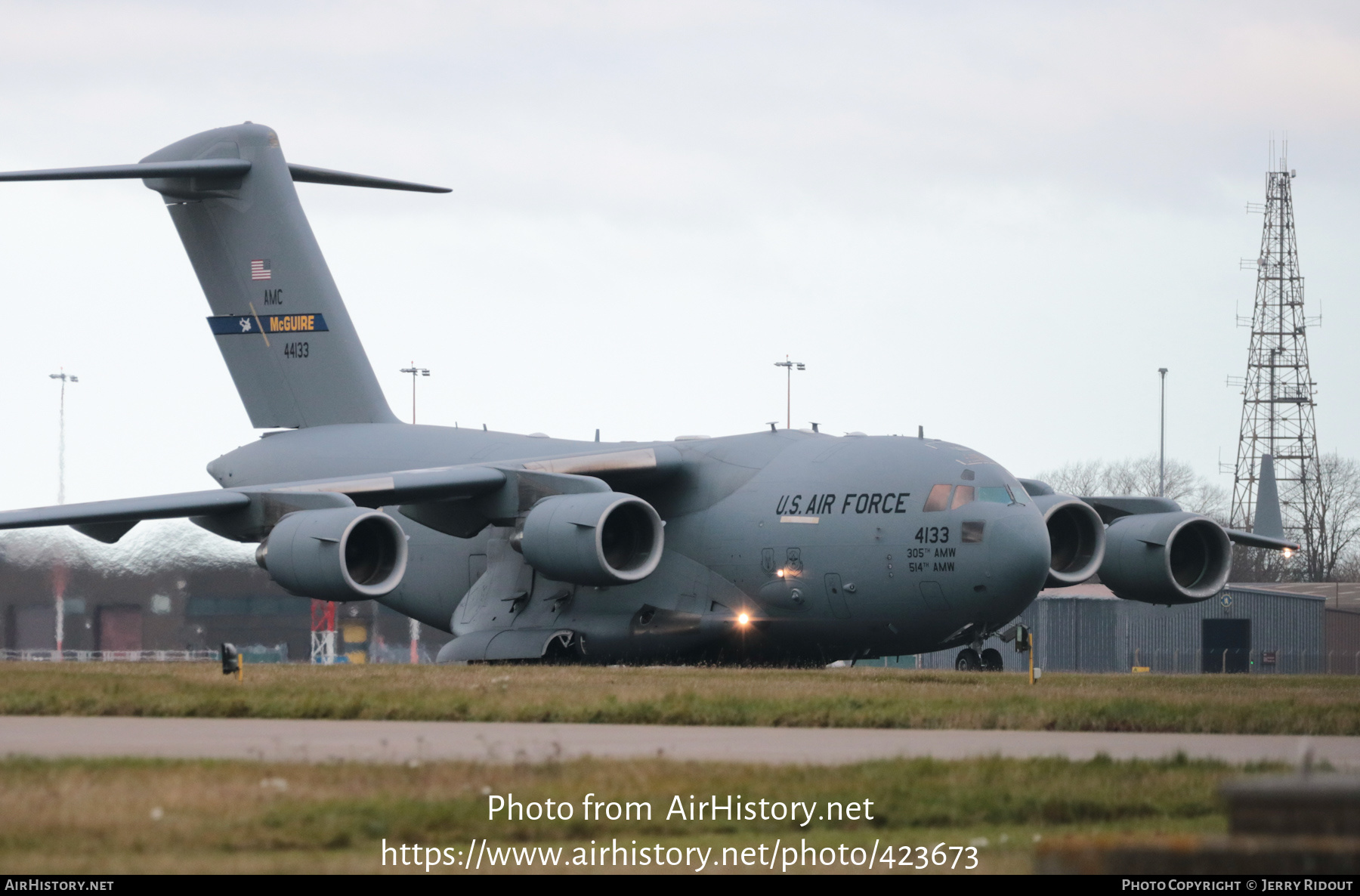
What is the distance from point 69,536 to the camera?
1249 inches

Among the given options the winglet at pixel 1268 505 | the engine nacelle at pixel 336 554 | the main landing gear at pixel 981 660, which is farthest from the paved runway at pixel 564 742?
the winglet at pixel 1268 505

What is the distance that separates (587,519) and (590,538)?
0.25m

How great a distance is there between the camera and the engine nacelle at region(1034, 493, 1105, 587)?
83.9 ft

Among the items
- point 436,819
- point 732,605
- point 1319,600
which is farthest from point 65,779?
point 1319,600

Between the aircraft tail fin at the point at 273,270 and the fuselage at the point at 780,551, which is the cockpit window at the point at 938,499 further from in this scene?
the aircraft tail fin at the point at 273,270

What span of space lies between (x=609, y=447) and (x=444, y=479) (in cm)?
325

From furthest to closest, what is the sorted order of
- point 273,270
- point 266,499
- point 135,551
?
point 135,551, point 273,270, point 266,499

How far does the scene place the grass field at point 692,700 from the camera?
553 inches

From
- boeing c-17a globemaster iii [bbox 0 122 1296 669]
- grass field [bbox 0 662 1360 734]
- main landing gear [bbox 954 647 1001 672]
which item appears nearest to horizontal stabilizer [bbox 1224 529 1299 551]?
boeing c-17a globemaster iii [bbox 0 122 1296 669]

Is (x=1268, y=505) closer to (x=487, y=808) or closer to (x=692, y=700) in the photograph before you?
(x=692, y=700)

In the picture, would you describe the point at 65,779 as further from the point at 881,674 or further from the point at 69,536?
the point at 69,536

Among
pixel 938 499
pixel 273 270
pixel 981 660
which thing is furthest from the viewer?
pixel 273 270

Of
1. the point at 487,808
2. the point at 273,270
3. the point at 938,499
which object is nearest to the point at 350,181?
the point at 273,270

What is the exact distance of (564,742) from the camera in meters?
11.6
